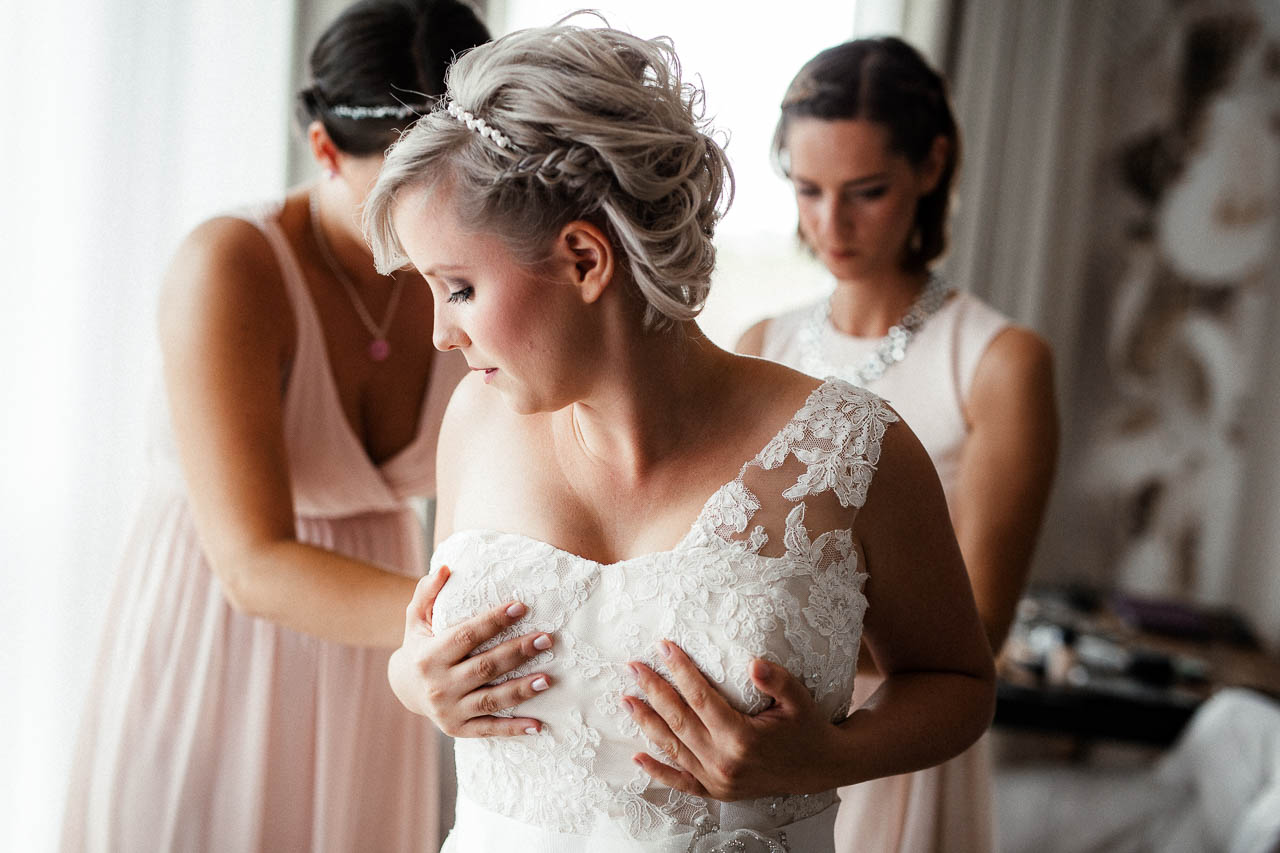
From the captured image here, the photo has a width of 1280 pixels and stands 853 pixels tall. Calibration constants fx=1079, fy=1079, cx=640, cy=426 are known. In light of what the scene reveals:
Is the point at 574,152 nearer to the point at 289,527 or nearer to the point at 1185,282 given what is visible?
the point at 289,527

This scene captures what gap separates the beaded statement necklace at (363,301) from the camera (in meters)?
1.85

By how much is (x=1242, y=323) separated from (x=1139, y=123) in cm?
101

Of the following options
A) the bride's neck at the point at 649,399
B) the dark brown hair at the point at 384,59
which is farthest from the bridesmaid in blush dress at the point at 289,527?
the bride's neck at the point at 649,399

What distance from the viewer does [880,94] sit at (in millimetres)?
1798

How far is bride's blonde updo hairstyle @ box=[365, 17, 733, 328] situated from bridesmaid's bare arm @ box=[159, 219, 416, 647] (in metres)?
0.50

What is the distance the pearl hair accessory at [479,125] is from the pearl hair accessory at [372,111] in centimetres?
38

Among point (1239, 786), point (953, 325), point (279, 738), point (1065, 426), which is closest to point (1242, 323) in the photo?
point (1065, 426)

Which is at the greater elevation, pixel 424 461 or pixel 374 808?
pixel 424 461

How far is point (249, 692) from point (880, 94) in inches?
57.6

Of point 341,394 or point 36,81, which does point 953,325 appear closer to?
point 341,394

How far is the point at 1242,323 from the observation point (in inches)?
187

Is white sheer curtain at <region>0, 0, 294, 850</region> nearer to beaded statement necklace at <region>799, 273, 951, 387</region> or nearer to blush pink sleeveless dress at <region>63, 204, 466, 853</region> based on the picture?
blush pink sleeveless dress at <region>63, 204, 466, 853</region>

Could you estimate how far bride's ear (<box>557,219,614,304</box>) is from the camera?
1.20 meters

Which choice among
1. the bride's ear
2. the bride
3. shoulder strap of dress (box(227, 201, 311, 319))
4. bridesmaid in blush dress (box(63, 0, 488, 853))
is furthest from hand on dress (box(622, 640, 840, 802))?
shoulder strap of dress (box(227, 201, 311, 319))
